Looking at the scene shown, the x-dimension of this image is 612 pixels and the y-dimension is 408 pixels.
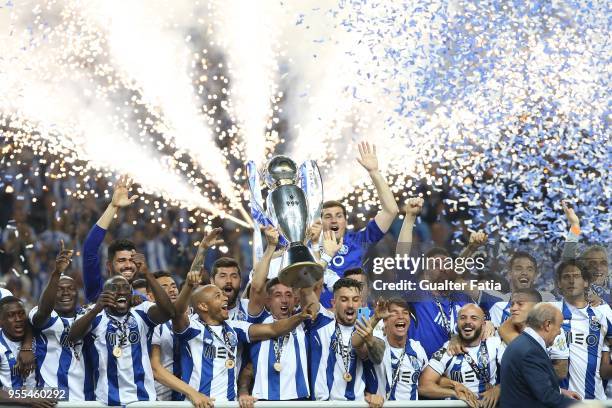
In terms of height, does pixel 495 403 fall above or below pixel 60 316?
below

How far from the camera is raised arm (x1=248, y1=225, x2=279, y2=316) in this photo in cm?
634

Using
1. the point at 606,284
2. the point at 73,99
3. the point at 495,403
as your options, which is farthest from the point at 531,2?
the point at 495,403

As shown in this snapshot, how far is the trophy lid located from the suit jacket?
4.93 ft

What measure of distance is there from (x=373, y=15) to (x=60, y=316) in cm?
634

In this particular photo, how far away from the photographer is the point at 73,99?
12.1 m

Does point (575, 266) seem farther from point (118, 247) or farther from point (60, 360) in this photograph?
point (60, 360)

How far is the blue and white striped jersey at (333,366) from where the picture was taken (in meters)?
6.21

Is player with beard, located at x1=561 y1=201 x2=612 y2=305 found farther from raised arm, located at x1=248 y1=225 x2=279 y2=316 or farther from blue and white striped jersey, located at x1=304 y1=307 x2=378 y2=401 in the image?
raised arm, located at x1=248 y1=225 x2=279 y2=316

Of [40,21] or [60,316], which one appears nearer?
[60,316]

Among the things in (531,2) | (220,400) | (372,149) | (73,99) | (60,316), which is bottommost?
(220,400)

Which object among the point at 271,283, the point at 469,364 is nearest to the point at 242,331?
the point at 271,283

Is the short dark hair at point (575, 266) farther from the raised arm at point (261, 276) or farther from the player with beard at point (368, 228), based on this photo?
the raised arm at point (261, 276)

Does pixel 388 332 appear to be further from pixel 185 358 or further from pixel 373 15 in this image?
pixel 373 15

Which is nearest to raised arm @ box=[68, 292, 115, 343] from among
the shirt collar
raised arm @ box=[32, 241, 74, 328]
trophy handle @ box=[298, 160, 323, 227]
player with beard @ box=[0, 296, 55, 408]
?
raised arm @ box=[32, 241, 74, 328]
